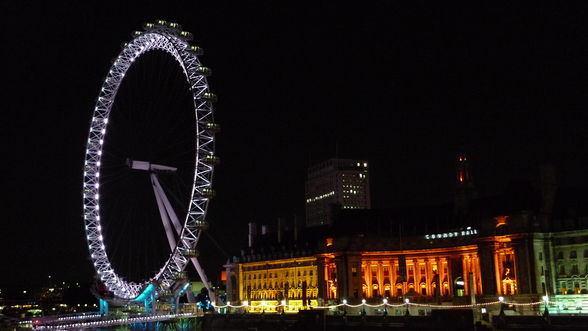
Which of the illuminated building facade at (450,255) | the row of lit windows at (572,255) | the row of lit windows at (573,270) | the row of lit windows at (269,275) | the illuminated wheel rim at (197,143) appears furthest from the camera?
the row of lit windows at (269,275)

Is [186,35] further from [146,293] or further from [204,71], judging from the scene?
[146,293]

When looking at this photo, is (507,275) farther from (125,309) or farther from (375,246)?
(125,309)

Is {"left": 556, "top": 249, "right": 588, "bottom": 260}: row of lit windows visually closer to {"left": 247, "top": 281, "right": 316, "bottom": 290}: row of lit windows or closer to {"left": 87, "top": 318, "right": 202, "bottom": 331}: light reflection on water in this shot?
{"left": 247, "top": 281, "right": 316, "bottom": 290}: row of lit windows

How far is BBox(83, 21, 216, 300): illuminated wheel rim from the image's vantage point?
7138cm

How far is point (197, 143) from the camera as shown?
72312mm

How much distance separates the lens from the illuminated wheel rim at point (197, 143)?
234 feet

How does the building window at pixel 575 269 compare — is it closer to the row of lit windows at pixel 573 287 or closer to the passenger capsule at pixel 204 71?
the row of lit windows at pixel 573 287

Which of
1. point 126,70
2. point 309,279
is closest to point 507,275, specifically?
point 309,279

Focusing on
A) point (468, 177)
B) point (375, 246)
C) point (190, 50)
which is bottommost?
point (375, 246)

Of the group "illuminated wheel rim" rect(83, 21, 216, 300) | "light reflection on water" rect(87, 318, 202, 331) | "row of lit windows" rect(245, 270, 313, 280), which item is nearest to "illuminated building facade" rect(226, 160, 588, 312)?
"row of lit windows" rect(245, 270, 313, 280)

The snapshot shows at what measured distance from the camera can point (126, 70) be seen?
73.2m

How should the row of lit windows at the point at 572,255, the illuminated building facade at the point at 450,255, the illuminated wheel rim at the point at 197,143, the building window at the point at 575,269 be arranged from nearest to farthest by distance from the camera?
1. the illuminated wheel rim at the point at 197,143
2. the building window at the point at 575,269
3. the row of lit windows at the point at 572,255
4. the illuminated building facade at the point at 450,255

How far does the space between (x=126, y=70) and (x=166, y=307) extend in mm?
27507

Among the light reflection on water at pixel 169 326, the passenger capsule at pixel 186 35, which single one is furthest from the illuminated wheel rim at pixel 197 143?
the light reflection on water at pixel 169 326
